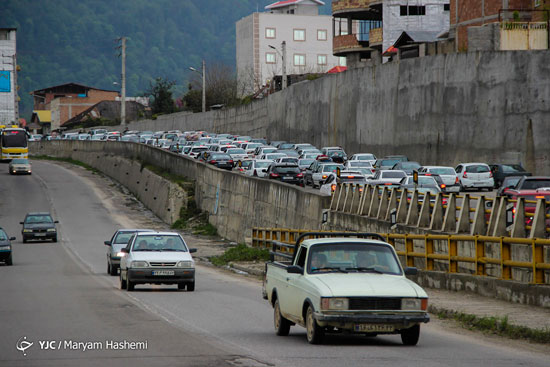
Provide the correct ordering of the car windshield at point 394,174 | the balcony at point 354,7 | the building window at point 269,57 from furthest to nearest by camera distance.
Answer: the building window at point 269,57
the balcony at point 354,7
the car windshield at point 394,174

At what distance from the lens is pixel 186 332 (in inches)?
549

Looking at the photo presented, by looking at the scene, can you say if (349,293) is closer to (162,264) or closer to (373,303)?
(373,303)

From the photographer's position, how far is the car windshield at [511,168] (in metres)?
46.2

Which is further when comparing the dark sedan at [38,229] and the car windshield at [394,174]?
the dark sedan at [38,229]

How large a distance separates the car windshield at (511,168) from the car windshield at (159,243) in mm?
26665

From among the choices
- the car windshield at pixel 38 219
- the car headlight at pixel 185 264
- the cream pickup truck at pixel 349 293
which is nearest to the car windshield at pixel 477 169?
the car windshield at pixel 38 219

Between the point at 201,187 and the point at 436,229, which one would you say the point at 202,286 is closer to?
the point at 436,229

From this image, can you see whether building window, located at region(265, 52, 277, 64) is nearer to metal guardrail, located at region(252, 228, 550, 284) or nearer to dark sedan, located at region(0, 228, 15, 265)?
dark sedan, located at region(0, 228, 15, 265)

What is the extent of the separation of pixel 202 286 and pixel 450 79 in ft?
106

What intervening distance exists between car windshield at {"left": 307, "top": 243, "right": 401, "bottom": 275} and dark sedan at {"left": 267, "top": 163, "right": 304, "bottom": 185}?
40.2 metres

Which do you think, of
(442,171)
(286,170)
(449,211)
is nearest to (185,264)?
(449,211)

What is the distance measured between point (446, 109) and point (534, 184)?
25168 mm

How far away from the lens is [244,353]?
1159 cm

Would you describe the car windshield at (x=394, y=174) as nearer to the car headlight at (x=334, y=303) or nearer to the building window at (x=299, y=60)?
the car headlight at (x=334, y=303)
